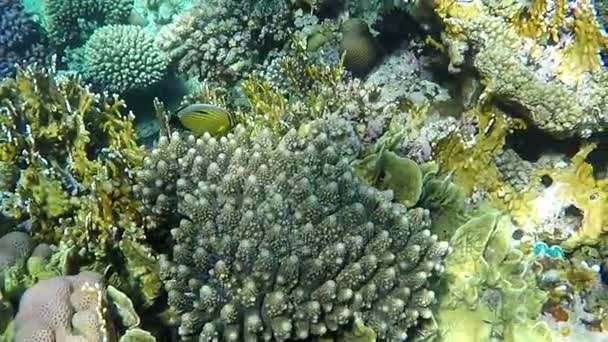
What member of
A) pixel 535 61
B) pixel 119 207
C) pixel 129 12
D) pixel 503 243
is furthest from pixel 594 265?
pixel 129 12

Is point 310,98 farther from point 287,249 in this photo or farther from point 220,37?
point 287,249

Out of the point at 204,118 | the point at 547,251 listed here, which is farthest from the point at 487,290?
the point at 204,118

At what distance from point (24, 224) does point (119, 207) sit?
0.75 m

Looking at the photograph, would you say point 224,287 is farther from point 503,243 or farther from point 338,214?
point 503,243

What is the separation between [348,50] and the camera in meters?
6.10

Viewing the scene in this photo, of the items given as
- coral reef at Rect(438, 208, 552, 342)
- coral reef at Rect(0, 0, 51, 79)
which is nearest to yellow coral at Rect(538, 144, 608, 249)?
coral reef at Rect(438, 208, 552, 342)

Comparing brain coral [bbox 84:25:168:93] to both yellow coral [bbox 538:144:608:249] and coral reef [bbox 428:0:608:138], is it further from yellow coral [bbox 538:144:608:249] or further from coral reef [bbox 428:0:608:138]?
yellow coral [bbox 538:144:608:249]

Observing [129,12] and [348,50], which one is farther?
[129,12]

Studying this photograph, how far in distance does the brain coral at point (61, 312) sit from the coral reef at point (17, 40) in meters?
4.46

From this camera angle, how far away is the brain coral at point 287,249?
2.77 metres

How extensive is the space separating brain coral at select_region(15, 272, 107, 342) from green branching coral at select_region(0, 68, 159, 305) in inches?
17.0

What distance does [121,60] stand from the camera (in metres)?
6.00

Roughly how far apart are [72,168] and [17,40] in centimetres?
331

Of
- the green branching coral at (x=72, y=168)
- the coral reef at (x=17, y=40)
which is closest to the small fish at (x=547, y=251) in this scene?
the green branching coral at (x=72, y=168)
